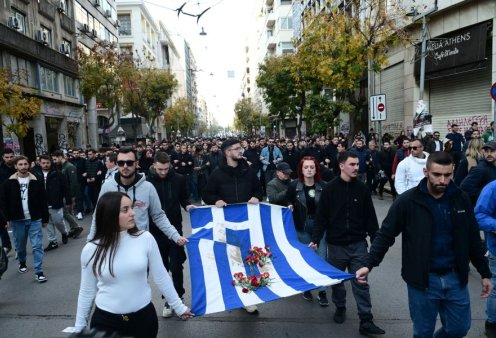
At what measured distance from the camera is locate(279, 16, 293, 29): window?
5677 centimetres

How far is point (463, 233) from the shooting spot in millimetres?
3324

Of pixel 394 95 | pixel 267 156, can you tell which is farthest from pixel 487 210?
pixel 394 95

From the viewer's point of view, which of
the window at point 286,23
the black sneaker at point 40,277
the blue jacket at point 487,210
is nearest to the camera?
the blue jacket at point 487,210

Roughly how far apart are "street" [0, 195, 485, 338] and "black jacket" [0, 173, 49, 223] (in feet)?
3.37

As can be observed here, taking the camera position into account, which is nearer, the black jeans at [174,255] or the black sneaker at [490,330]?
the black sneaker at [490,330]

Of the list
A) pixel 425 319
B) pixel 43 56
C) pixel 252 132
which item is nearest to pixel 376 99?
pixel 425 319

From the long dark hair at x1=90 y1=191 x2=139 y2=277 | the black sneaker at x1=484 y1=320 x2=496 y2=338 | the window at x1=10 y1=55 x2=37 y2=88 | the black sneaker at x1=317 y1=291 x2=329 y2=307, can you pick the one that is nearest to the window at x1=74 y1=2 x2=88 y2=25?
the window at x1=10 y1=55 x2=37 y2=88

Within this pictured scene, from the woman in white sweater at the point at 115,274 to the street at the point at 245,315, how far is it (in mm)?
1748

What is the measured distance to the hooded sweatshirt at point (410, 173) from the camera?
7234mm

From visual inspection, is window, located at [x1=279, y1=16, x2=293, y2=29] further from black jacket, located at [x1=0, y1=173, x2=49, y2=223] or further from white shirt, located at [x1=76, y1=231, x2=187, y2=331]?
white shirt, located at [x1=76, y1=231, x2=187, y2=331]

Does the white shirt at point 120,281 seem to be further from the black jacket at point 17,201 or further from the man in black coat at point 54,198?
the man in black coat at point 54,198

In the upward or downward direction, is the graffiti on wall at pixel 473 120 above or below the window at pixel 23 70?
below

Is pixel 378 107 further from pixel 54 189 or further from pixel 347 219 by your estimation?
pixel 347 219

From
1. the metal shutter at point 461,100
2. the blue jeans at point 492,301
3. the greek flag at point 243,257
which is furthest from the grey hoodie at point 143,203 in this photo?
the metal shutter at point 461,100
